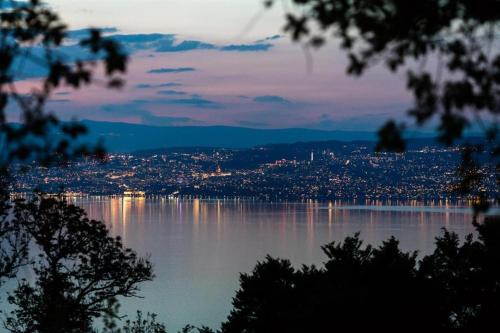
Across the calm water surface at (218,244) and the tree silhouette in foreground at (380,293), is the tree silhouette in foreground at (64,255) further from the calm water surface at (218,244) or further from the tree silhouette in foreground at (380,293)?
the calm water surface at (218,244)

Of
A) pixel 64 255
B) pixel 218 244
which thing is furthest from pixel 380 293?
pixel 218 244

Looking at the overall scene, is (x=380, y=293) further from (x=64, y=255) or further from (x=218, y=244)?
(x=218, y=244)

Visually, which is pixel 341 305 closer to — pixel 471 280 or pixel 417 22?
pixel 471 280

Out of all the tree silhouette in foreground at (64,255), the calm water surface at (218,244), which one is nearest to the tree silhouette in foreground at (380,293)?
the tree silhouette in foreground at (64,255)

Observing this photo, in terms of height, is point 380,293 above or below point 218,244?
above

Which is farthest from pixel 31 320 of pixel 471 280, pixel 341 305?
pixel 471 280

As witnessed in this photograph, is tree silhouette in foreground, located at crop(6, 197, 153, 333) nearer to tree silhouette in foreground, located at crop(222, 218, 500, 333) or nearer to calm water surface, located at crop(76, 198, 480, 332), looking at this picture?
tree silhouette in foreground, located at crop(222, 218, 500, 333)
